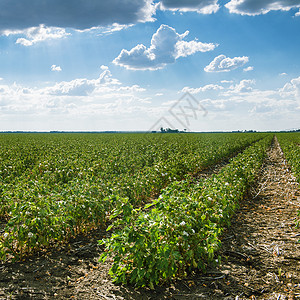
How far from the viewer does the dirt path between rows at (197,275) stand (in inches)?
150

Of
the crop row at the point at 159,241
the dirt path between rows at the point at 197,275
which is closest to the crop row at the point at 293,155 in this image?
the dirt path between rows at the point at 197,275

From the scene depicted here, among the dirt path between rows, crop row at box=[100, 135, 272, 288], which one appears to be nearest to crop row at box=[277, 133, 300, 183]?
the dirt path between rows

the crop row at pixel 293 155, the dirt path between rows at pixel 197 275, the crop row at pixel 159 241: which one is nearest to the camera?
the crop row at pixel 159 241

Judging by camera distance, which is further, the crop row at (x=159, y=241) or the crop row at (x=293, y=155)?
the crop row at (x=293, y=155)

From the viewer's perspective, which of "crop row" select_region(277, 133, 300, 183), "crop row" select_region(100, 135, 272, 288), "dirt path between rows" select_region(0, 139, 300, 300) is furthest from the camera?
"crop row" select_region(277, 133, 300, 183)

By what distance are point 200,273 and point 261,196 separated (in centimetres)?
601

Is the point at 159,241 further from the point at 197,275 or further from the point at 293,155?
the point at 293,155

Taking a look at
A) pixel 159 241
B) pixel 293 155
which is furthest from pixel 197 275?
pixel 293 155

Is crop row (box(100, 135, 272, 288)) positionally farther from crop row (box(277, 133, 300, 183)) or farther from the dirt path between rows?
crop row (box(277, 133, 300, 183))

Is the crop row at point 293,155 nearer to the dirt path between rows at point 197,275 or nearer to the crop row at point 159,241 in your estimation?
the dirt path between rows at point 197,275

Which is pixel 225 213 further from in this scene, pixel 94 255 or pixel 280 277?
pixel 94 255

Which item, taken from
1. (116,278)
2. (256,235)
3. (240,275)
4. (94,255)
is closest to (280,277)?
(240,275)

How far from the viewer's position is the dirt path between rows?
150 inches

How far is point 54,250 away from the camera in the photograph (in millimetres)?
5219
